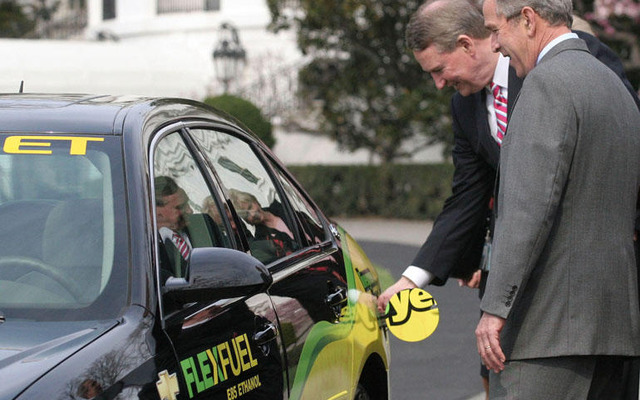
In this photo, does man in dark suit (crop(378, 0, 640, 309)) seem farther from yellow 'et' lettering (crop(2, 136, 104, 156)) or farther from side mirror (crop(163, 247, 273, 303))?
yellow 'et' lettering (crop(2, 136, 104, 156))

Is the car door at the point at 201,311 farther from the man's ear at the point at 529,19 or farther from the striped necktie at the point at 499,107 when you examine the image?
the striped necktie at the point at 499,107

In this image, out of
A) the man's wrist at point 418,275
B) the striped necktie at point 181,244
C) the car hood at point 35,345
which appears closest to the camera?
the car hood at point 35,345

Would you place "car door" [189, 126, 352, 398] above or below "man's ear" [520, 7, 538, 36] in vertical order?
below

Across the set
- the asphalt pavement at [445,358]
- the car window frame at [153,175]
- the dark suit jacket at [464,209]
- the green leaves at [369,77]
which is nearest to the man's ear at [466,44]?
the dark suit jacket at [464,209]

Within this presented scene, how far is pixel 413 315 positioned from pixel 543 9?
138 centimetres

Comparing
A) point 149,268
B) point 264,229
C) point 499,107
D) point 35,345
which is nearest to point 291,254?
point 264,229

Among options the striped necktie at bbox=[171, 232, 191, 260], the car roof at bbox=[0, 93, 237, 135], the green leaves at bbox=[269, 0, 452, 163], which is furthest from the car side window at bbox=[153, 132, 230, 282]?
the green leaves at bbox=[269, 0, 452, 163]

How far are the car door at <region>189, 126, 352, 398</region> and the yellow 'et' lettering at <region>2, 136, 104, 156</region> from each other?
57 centimetres

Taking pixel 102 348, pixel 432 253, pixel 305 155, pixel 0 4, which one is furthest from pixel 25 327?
pixel 0 4

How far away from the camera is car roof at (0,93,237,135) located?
11.3ft

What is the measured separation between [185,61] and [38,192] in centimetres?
2674

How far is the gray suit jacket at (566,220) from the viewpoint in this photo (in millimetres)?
3299

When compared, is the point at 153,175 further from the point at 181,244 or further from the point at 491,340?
the point at 491,340

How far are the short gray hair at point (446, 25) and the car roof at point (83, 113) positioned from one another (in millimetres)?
1073
